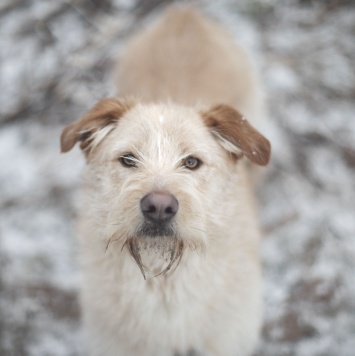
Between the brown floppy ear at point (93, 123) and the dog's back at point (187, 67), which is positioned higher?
the dog's back at point (187, 67)

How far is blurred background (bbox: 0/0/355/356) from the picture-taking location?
3662mm

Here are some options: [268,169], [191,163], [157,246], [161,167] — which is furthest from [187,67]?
[157,246]

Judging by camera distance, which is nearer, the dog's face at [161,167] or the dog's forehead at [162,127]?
the dog's face at [161,167]

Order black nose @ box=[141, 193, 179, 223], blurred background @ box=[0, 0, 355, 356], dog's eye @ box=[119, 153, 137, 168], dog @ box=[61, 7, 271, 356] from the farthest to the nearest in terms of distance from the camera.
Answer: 1. blurred background @ box=[0, 0, 355, 356]
2. dog's eye @ box=[119, 153, 137, 168]
3. dog @ box=[61, 7, 271, 356]
4. black nose @ box=[141, 193, 179, 223]

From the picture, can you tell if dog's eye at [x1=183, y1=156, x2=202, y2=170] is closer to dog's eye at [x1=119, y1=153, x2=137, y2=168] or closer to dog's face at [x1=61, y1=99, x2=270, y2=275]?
Answer: dog's face at [x1=61, y1=99, x2=270, y2=275]

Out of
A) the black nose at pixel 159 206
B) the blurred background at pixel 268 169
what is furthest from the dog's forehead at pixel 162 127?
the blurred background at pixel 268 169

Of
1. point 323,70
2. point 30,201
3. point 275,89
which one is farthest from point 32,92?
point 323,70

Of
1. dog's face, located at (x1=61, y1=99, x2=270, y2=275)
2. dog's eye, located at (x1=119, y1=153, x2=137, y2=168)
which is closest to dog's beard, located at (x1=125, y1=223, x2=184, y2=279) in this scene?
dog's face, located at (x1=61, y1=99, x2=270, y2=275)

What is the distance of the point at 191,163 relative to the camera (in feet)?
8.34

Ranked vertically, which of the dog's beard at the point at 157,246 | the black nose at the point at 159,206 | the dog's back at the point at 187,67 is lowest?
the dog's beard at the point at 157,246

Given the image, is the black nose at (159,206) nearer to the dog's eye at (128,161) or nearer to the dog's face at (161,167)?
the dog's face at (161,167)

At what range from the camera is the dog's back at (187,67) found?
147 inches

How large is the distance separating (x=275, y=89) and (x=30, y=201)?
294cm

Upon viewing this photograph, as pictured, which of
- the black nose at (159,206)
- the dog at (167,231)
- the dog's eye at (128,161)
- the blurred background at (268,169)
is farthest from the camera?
the blurred background at (268,169)
